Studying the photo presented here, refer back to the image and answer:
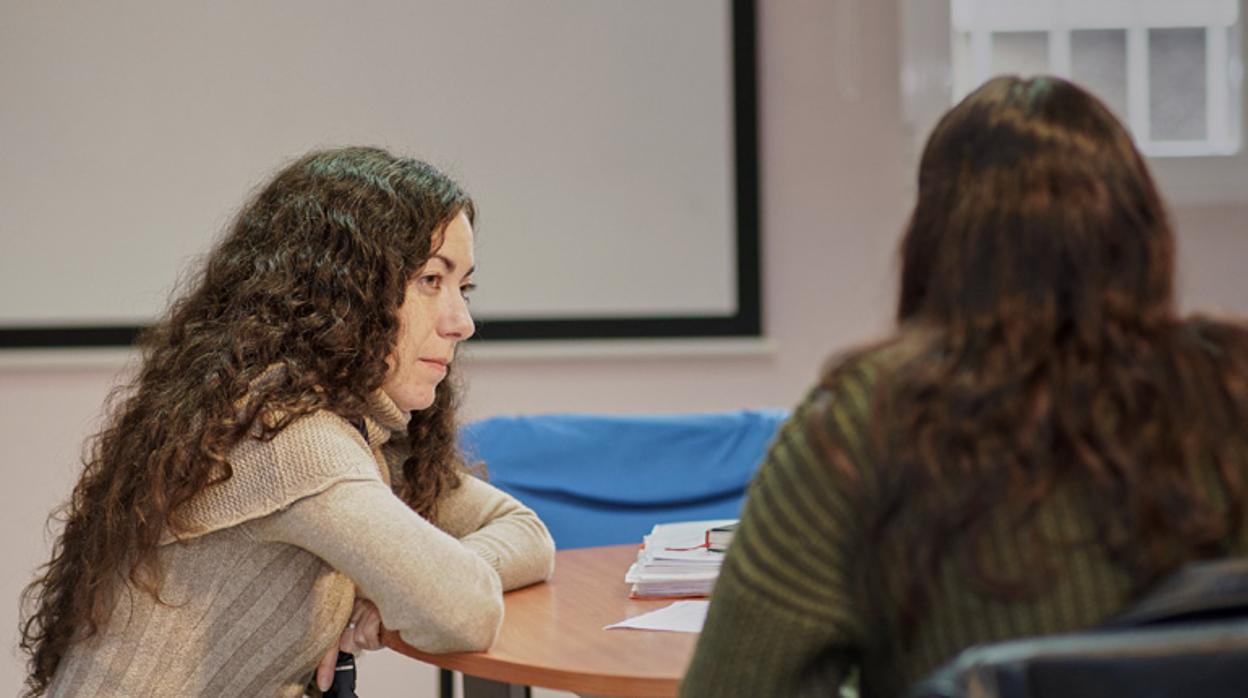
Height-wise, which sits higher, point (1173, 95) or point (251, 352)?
point (1173, 95)

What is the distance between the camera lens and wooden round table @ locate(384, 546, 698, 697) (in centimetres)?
152

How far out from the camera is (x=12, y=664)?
3.42 meters

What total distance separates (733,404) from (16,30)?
73.7 inches

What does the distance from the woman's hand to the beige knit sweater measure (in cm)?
2

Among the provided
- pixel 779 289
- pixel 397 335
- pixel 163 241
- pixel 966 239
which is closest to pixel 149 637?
pixel 397 335

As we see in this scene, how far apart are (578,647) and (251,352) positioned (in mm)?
533

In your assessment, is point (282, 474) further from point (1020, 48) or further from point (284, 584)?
point (1020, 48)

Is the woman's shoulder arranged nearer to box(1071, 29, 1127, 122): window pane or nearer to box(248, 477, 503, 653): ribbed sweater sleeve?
box(248, 477, 503, 653): ribbed sweater sleeve

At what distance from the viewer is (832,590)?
102 centimetres

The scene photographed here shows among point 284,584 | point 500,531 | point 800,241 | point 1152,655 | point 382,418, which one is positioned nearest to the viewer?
point 1152,655

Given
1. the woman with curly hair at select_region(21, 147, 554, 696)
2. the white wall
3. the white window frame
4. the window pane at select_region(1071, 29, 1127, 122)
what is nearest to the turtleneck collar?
the woman with curly hair at select_region(21, 147, 554, 696)

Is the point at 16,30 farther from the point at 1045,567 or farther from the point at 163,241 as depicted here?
the point at 1045,567

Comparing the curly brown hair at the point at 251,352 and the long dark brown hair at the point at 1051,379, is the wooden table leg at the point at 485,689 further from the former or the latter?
the long dark brown hair at the point at 1051,379

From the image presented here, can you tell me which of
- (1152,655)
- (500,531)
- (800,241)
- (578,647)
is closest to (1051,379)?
(1152,655)
